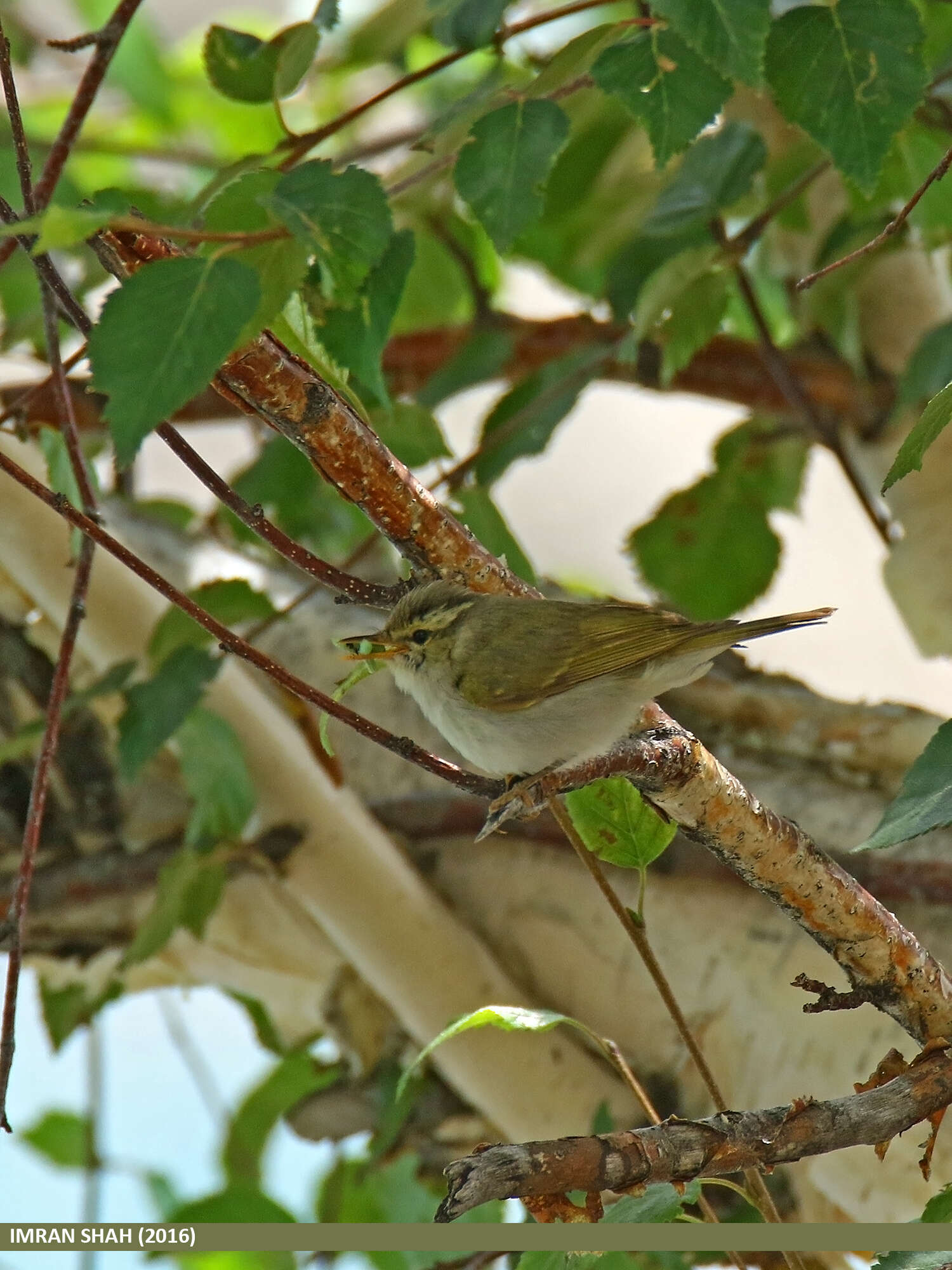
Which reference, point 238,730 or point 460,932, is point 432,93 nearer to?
point 238,730

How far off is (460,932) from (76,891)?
49 centimetres

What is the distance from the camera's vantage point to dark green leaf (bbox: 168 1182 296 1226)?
124 centimetres

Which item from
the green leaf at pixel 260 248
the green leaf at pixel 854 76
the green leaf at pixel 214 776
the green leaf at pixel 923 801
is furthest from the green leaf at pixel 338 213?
the green leaf at pixel 214 776

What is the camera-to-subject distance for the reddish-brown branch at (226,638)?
2.26 feet

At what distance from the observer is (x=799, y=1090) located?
1184 millimetres

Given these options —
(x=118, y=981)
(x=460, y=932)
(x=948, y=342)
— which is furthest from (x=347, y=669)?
(x=948, y=342)

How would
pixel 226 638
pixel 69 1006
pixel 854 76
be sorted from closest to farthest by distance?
pixel 226 638 → pixel 854 76 → pixel 69 1006

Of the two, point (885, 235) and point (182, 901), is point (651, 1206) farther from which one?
point (182, 901)

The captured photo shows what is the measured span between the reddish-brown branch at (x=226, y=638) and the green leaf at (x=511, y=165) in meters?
0.35

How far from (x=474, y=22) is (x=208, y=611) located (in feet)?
1.99

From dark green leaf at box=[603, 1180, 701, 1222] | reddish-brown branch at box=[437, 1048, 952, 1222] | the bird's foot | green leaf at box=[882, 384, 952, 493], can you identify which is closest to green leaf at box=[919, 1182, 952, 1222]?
reddish-brown branch at box=[437, 1048, 952, 1222]

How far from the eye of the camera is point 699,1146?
26.3 inches

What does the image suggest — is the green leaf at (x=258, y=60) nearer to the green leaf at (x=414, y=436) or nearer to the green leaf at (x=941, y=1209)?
the green leaf at (x=414, y=436)

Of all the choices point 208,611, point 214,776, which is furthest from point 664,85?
point 214,776
